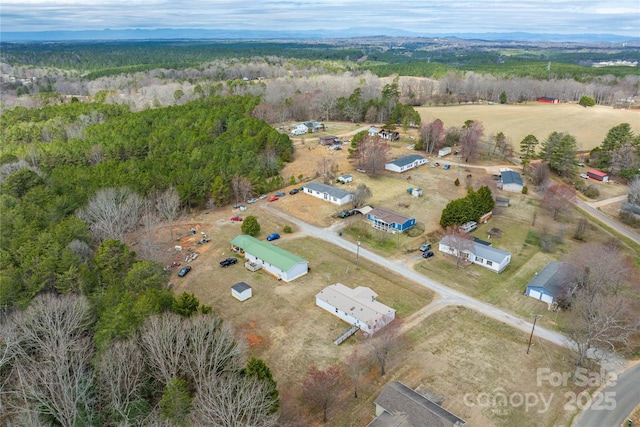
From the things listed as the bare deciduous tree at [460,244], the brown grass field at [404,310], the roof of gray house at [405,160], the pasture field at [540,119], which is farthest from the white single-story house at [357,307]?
the pasture field at [540,119]

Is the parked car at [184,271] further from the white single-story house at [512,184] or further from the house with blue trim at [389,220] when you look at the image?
the white single-story house at [512,184]

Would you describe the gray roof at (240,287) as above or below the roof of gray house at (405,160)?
below

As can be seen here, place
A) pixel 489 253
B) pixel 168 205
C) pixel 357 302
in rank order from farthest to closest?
pixel 168 205
pixel 489 253
pixel 357 302

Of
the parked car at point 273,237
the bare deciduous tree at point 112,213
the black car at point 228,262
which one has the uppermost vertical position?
the bare deciduous tree at point 112,213

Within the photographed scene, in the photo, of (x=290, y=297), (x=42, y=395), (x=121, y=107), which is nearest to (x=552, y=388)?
(x=290, y=297)

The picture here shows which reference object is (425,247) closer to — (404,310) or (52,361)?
(404,310)

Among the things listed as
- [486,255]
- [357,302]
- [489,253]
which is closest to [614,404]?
[486,255]
